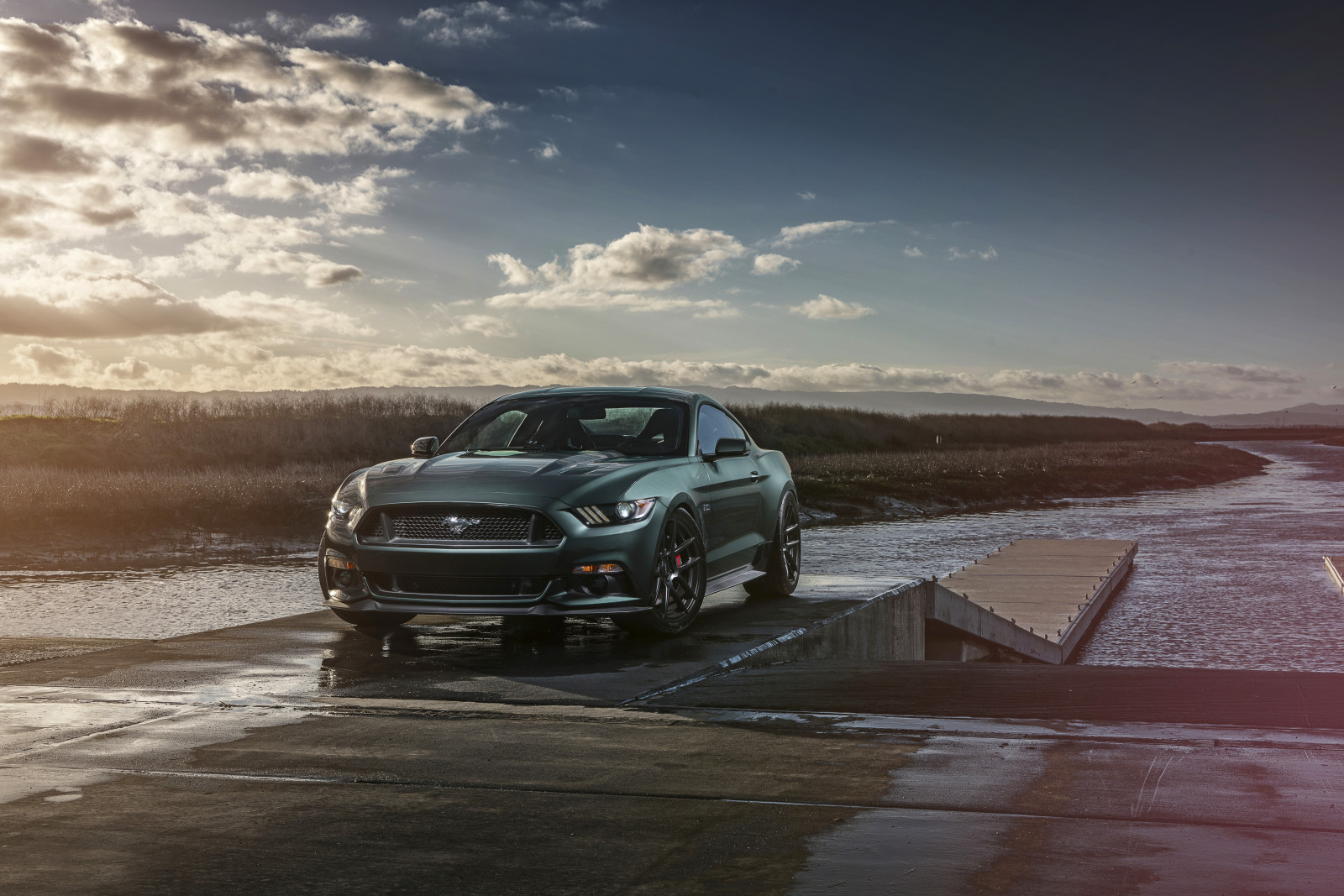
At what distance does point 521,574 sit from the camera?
23.8 ft

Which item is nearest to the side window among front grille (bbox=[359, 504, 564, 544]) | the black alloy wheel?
the black alloy wheel

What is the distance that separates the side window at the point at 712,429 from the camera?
359 inches

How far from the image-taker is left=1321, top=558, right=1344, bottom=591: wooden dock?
22.4 metres

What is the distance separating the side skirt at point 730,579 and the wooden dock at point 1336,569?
55.5 feet

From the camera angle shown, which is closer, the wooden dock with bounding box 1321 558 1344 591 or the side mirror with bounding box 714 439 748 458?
the side mirror with bounding box 714 439 748 458

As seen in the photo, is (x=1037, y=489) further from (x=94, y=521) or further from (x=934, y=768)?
(x=934, y=768)

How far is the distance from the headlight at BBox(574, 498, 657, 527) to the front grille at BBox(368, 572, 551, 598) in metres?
0.45

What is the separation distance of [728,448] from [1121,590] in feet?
54.0

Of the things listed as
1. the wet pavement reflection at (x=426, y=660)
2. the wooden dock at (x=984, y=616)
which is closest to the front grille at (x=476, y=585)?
the wet pavement reflection at (x=426, y=660)

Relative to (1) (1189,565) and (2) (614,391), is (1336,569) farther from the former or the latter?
(2) (614,391)

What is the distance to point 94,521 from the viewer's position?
76.7ft

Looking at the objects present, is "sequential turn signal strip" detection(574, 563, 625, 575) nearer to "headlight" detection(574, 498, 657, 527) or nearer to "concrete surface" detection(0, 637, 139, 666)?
"headlight" detection(574, 498, 657, 527)

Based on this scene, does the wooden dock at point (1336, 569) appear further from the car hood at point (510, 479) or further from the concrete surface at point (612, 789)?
the car hood at point (510, 479)

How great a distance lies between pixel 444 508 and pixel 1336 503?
4648cm
